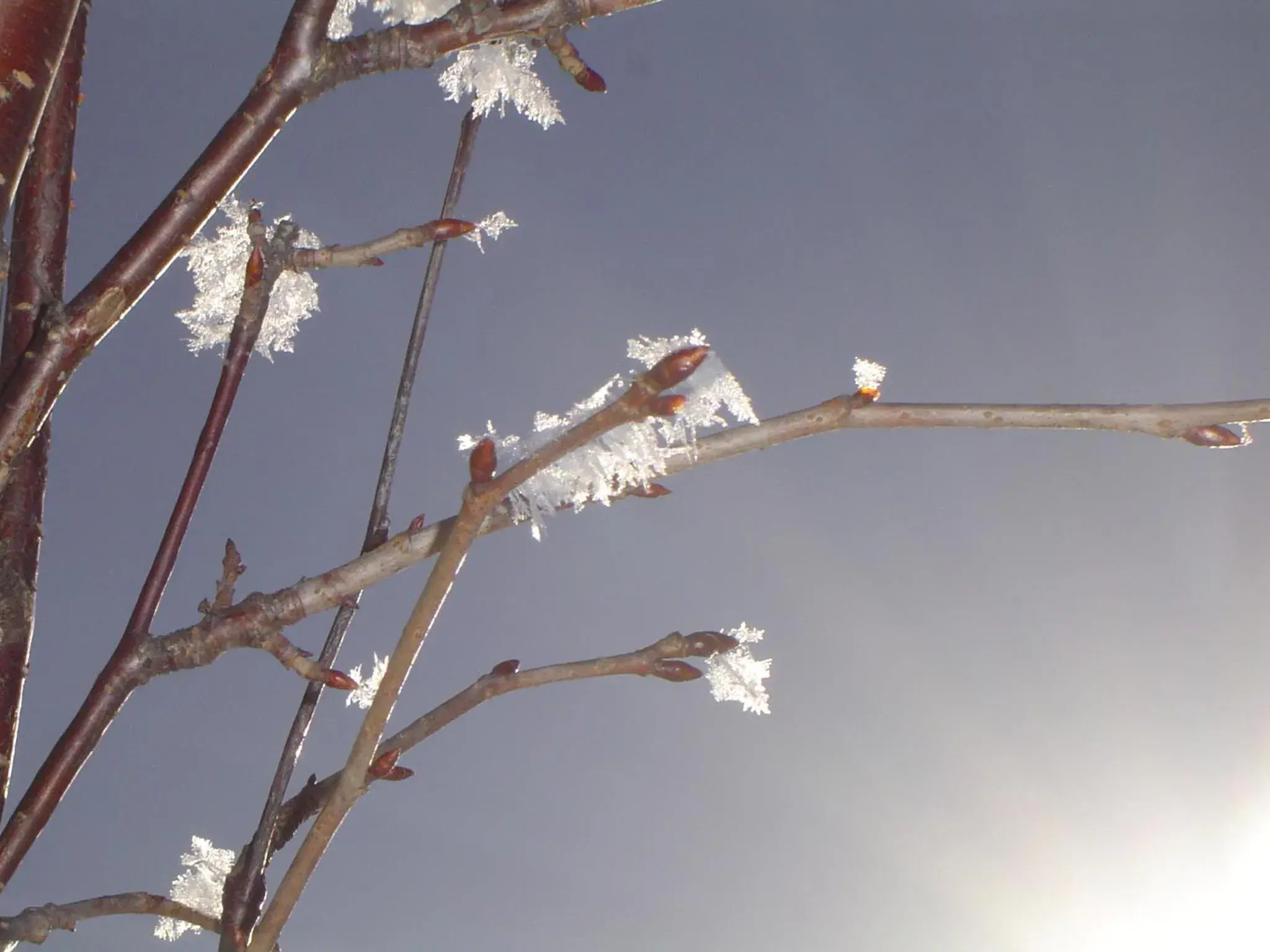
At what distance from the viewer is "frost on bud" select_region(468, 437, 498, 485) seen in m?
0.61

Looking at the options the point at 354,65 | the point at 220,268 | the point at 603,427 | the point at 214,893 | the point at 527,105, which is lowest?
the point at 214,893

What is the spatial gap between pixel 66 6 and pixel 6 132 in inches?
4.2

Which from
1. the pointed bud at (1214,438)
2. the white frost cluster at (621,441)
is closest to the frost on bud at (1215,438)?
the pointed bud at (1214,438)

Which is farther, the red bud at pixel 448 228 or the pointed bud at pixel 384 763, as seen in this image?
the red bud at pixel 448 228

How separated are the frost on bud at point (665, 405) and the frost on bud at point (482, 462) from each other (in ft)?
0.36

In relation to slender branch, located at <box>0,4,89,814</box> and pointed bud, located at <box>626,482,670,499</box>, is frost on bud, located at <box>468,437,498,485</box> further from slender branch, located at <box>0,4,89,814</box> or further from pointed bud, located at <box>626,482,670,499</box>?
slender branch, located at <box>0,4,89,814</box>

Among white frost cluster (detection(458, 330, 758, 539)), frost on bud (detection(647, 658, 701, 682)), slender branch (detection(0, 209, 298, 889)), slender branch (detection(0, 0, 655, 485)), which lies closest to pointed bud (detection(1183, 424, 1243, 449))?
white frost cluster (detection(458, 330, 758, 539))

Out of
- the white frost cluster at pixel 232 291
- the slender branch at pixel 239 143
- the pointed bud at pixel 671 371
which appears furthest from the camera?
the white frost cluster at pixel 232 291

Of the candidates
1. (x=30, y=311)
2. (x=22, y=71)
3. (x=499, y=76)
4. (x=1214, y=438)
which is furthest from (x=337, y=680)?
(x=1214, y=438)

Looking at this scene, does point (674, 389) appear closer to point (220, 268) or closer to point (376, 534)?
point (376, 534)

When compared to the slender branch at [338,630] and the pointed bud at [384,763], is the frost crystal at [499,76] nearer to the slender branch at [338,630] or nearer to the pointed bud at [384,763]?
the slender branch at [338,630]

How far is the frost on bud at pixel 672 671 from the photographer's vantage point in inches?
34.6

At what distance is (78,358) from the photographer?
27.4 inches

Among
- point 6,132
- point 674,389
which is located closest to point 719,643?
point 674,389
